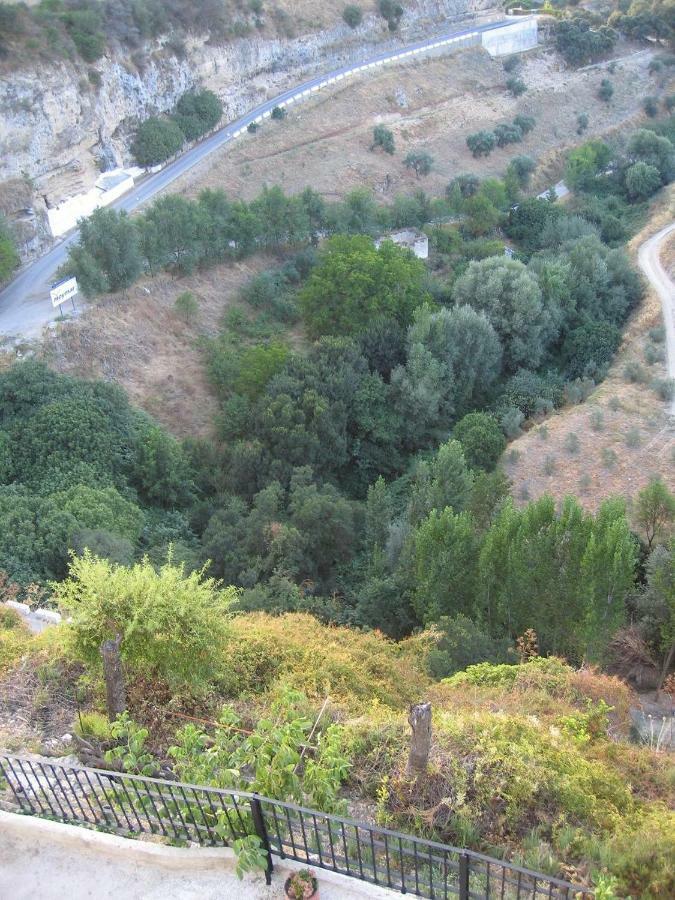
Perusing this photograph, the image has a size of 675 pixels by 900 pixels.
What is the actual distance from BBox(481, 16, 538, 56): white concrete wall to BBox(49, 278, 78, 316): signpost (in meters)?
48.0

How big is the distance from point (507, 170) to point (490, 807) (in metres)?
50.6

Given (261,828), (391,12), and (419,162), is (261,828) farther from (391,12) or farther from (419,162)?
(391,12)

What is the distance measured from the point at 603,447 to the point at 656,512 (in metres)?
7.11

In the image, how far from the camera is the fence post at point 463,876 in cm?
650

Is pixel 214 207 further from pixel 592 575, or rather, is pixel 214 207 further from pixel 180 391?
pixel 592 575

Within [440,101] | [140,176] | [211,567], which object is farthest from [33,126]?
[440,101]

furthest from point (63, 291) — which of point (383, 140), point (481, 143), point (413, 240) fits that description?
point (481, 143)

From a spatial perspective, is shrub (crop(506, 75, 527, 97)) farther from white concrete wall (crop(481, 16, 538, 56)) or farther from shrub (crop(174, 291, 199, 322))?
shrub (crop(174, 291, 199, 322))

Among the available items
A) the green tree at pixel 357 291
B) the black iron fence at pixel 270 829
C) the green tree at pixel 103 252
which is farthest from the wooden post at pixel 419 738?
the green tree at pixel 103 252

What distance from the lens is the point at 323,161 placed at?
49.7 m

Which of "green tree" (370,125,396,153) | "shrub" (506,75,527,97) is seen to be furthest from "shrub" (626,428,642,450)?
"shrub" (506,75,527,97)

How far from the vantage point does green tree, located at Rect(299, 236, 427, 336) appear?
33188mm

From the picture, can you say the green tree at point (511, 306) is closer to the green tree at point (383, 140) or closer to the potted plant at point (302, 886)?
the green tree at point (383, 140)

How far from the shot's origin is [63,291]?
30922mm
